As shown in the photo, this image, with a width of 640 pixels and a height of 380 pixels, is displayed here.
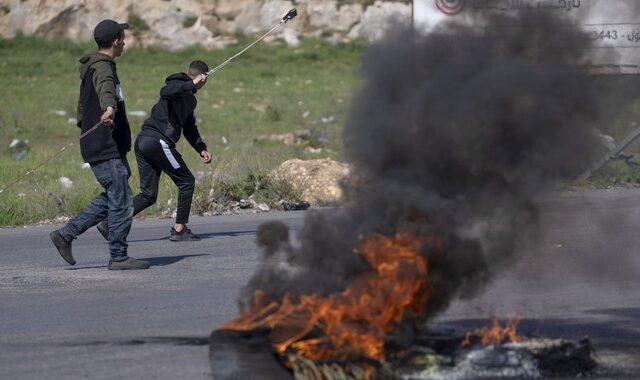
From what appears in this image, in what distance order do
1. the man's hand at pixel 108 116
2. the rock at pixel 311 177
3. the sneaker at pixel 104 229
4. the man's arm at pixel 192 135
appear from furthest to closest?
the rock at pixel 311 177 < the man's arm at pixel 192 135 < the sneaker at pixel 104 229 < the man's hand at pixel 108 116

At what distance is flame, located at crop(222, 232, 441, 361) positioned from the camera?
5.81m

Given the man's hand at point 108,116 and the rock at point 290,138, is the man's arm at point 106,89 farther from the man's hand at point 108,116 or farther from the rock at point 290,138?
the rock at point 290,138

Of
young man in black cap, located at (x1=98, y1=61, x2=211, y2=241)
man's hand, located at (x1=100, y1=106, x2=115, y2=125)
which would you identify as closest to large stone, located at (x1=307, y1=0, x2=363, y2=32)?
young man in black cap, located at (x1=98, y1=61, x2=211, y2=241)

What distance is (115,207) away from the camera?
9641mm

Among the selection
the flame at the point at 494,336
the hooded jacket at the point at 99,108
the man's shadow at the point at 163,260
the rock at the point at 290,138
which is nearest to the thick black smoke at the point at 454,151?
the flame at the point at 494,336

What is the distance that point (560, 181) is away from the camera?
657 cm

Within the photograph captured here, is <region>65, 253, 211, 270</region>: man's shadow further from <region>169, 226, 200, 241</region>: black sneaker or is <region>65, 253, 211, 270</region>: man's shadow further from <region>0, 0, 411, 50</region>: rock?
<region>0, 0, 411, 50</region>: rock

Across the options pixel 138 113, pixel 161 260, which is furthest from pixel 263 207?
pixel 138 113

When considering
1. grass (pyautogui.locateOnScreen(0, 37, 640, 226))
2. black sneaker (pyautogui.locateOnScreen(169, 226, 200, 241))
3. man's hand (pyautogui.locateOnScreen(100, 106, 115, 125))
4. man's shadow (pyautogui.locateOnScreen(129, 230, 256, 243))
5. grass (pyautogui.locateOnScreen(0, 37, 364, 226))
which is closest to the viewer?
man's hand (pyautogui.locateOnScreen(100, 106, 115, 125))

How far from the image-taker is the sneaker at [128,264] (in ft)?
32.3

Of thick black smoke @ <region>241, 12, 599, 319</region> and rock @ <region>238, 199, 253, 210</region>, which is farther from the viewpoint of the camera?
rock @ <region>238, 199, 253, 210</region>

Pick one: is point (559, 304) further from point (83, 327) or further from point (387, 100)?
point (83, 327)

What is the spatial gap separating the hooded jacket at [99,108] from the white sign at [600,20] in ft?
9.39

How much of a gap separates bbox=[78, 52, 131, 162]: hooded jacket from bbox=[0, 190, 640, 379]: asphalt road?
1.00 meters
